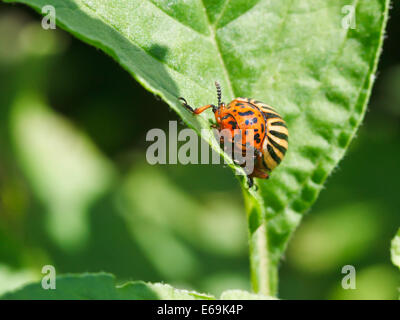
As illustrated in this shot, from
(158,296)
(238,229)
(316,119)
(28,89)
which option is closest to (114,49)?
(158,296)

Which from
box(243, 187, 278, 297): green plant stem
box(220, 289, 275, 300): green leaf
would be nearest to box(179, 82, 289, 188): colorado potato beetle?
box(243, 187, 278, 297): green plant stem

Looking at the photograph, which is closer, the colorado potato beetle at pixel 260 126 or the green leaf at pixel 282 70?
the green leaf at pixel 282 70

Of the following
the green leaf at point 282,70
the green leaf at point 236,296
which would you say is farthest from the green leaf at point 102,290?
the green leaf at point 282,70

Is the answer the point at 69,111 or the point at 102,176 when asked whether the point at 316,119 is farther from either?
the point at 69,111

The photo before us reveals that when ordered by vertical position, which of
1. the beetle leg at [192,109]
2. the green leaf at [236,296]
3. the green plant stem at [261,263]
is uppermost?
the beetle leg at [192,109]

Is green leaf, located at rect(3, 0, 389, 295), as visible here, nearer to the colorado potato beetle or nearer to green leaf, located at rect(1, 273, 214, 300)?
the colorado potato beetle

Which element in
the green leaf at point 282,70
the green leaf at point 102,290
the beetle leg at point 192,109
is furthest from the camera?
the green leaf at point 282,70

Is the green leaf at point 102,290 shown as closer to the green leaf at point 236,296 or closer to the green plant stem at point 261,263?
the green leaf at point 236,296
